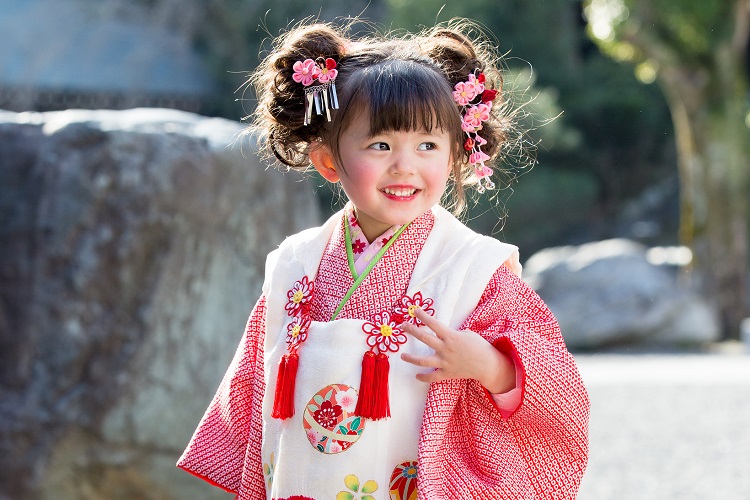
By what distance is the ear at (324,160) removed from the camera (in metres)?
1.76

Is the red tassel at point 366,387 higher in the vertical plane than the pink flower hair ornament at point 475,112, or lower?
lower

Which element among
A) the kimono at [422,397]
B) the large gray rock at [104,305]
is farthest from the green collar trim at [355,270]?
the large gray rock at [104,305]

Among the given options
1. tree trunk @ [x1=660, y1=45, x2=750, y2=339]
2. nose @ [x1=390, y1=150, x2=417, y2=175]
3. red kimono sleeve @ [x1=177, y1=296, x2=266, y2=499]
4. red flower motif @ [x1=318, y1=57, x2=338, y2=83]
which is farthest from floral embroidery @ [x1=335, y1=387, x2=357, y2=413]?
tree trunk @ [x1=660, y1=45, x2=750, y2=339]

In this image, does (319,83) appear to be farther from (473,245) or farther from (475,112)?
(473,245)

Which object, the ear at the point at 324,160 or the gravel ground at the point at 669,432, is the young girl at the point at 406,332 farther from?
the gravel ground at the point at 669,432

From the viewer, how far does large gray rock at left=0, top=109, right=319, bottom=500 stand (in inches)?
117

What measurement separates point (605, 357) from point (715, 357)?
84 centimetres

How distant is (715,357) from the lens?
8109 millimetres

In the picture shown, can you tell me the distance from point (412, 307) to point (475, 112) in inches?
13.4

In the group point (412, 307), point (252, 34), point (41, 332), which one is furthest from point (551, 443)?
point (252, 34)

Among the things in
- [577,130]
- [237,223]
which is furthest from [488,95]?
[577,130]

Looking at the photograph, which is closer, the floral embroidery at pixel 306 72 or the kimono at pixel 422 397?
the kimono at pixel 422 397

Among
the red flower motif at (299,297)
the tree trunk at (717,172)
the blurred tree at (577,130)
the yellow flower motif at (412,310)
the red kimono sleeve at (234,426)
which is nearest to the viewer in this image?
the yellow flower motif at (412,310)

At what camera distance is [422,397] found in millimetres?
1621
